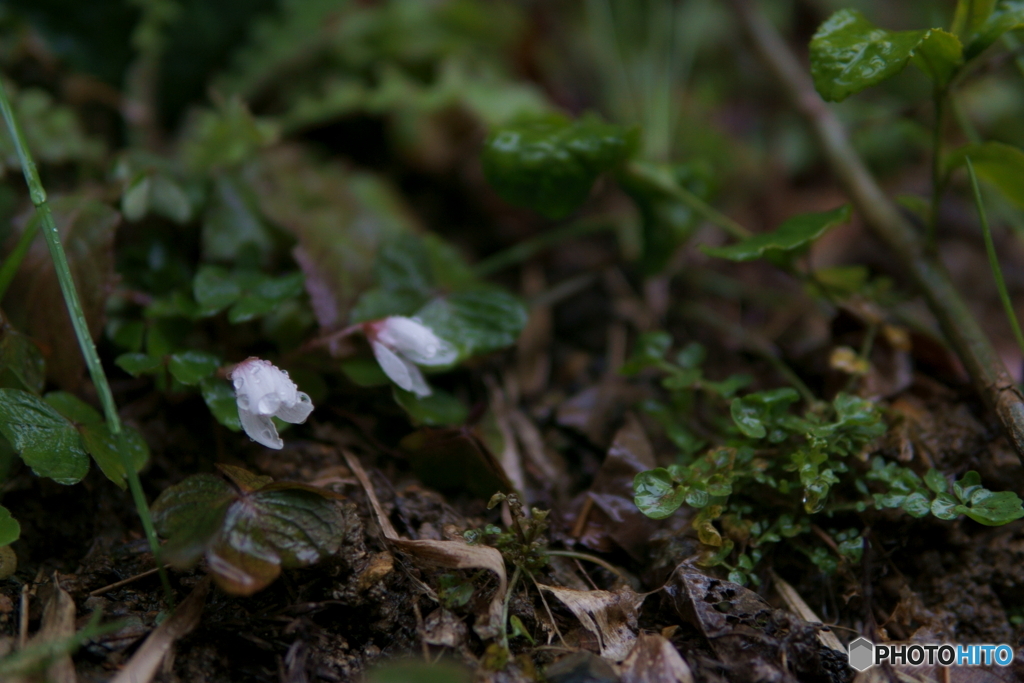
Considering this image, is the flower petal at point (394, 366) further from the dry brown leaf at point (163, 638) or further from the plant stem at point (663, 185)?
the plant stem at point (663, 185)

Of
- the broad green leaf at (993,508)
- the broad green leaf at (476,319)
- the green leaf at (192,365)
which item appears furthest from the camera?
the broad green leaf at (476,319)

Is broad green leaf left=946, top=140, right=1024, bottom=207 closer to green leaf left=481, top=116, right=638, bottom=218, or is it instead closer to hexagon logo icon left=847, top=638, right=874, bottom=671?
green leaf left=481, top=116, right=638, bottom=218

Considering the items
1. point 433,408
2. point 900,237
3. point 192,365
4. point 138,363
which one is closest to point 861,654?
point 433,408

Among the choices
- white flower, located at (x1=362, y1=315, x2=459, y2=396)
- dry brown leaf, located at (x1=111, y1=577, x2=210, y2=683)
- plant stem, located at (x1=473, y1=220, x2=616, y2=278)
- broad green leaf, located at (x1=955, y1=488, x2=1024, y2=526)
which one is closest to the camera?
dry brown leaf, located at (x1=111, y1=577, x2=210, y2=683)

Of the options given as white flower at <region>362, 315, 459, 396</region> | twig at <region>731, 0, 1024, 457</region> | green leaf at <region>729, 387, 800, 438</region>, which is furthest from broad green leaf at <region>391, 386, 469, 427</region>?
twig at <region>731, 0, 1024, 457</region>

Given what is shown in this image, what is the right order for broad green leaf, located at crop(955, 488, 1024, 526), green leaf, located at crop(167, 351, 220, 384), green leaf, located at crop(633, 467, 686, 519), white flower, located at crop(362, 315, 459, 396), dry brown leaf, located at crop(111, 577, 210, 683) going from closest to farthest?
dry brown leaf, located at crop(111, 577, 210, 683), broad green leaf, located at crop(955, 488, 1024, 526), green leaf, located at crop(633, 467, 686, 519), green leaf, located at crop(167, 351, 220, 384), white flower, located at crop(362, 315, 459, 396)

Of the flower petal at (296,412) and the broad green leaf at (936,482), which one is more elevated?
the flower petal at (296,412)

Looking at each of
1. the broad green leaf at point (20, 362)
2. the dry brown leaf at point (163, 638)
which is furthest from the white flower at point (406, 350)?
the broad green leaf at point (20, 362)
